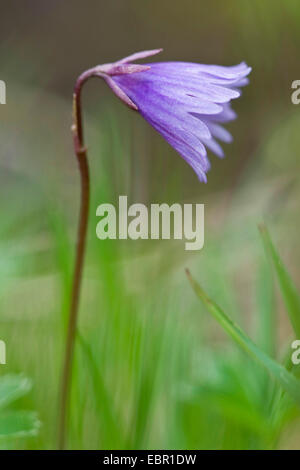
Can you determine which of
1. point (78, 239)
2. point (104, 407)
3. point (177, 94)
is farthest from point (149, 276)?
point (177, 94)

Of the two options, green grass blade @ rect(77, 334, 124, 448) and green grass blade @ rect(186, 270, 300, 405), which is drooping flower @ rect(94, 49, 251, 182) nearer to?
green grass blade @ rect(186, 270, 300, 405)

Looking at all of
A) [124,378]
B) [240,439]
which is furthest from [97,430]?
[240,439]

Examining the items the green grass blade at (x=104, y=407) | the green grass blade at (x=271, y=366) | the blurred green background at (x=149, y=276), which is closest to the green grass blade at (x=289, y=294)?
the green grass blade at (x=271, y=366)

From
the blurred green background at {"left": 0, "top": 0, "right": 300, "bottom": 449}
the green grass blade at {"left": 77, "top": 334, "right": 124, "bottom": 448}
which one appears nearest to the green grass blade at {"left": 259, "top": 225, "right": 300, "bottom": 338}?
the blurred green background at {"left": 0, "top": 0, "right": 300, "bottom": 449}

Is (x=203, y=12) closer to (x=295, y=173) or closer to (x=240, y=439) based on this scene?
(x=295, y=173)
